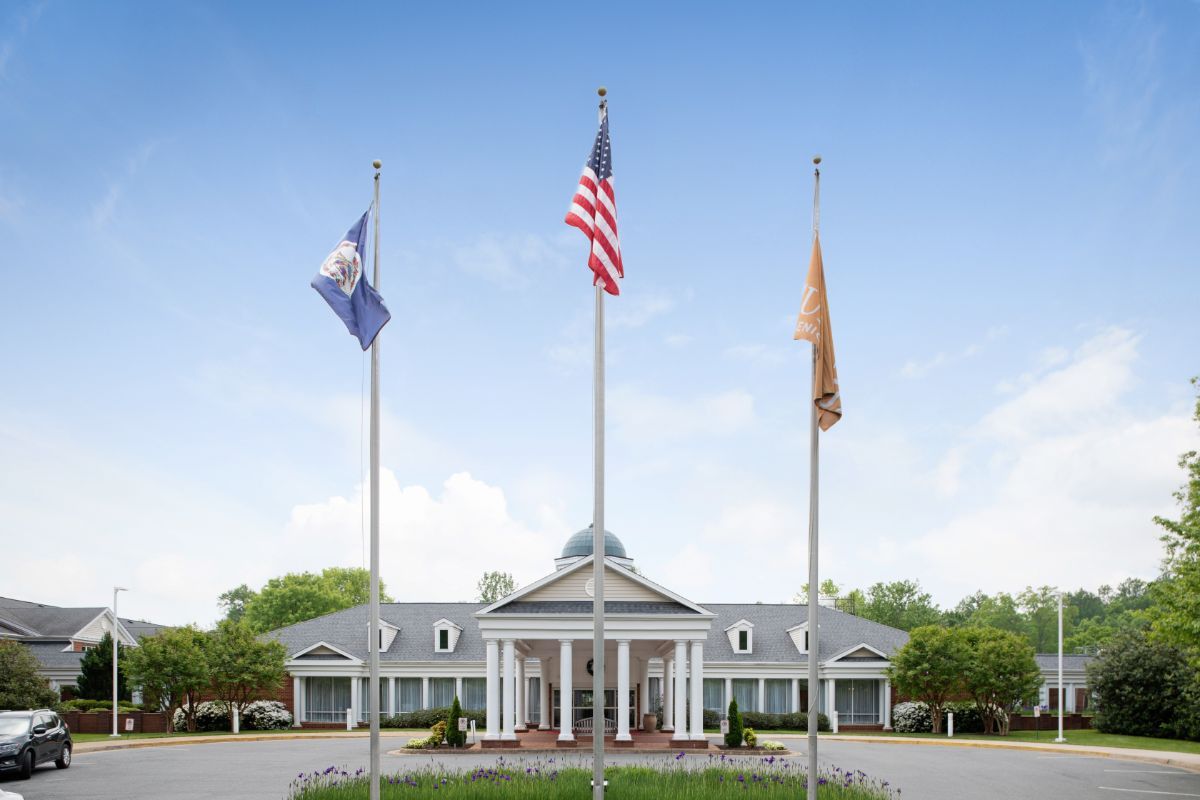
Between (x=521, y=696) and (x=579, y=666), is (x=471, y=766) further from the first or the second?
(x=521, y=696)

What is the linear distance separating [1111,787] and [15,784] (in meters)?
25.9

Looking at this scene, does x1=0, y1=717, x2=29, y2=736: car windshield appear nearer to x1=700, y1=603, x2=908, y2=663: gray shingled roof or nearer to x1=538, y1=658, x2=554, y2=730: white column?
x1=538, y1=658, x2=554, y2=730: white column

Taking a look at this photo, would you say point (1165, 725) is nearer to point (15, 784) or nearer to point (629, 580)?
point (629, 580)

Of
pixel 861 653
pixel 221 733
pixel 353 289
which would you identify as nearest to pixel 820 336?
pixel 353 289

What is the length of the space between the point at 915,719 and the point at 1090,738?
26.5 feet

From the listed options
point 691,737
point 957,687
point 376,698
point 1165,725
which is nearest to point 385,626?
point 691,737

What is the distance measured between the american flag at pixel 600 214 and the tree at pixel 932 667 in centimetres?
3690

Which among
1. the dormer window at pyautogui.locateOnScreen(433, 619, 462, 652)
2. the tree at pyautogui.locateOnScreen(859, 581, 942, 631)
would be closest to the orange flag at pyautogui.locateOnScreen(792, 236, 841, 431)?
the dormer window at pyautogui.locateOnScreen(433, 619, 462, 652)

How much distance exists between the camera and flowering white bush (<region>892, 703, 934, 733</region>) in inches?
1987

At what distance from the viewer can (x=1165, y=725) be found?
45344 millimetres

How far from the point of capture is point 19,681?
4156 cm

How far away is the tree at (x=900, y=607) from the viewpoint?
86.7 m

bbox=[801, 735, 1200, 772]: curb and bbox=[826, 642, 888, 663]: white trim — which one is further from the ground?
bbox=[826, 642, 888, 663]: white trim

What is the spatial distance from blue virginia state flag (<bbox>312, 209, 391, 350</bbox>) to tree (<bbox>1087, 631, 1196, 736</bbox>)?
40.1m
